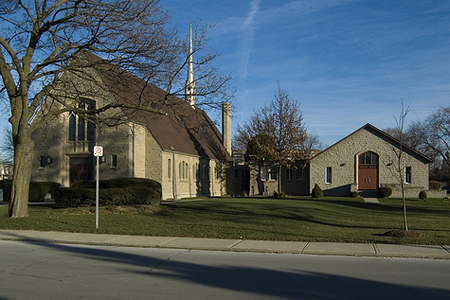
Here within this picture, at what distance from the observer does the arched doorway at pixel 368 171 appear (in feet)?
139

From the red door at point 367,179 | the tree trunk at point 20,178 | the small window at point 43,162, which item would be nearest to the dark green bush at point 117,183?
the tree trunk at point 20,178

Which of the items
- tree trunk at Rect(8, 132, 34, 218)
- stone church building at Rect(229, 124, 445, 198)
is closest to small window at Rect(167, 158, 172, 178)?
stone church building at Rect(229, 124, 445, 198)

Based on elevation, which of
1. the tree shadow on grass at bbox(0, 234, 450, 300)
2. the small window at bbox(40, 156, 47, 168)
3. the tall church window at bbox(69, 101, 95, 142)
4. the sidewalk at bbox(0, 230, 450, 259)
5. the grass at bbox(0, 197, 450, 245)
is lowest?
the tree shadow on grass at bbox(0, 234, 450, 300)

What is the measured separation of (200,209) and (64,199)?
22.1 feet

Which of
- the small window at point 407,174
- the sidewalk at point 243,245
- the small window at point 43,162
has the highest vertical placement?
the small window at point 43,162

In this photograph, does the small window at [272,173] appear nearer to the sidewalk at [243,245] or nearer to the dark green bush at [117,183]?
the dark green bush at [117,183]

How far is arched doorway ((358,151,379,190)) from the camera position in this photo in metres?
42.2

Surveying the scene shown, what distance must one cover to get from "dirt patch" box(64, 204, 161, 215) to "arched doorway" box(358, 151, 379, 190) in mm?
26153

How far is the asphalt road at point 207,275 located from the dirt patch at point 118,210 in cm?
795

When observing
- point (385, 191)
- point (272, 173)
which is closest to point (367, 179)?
point (385, 191)

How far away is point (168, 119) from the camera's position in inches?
1588

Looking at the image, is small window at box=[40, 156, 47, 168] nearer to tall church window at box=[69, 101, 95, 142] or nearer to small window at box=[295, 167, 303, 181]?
tall church window at box=[69, 101, 95, 142]

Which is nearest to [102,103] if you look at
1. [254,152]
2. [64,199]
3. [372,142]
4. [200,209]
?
[64,199]

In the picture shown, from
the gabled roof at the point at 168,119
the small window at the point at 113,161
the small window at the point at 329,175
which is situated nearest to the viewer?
the gabled roof at the point at 168,119
